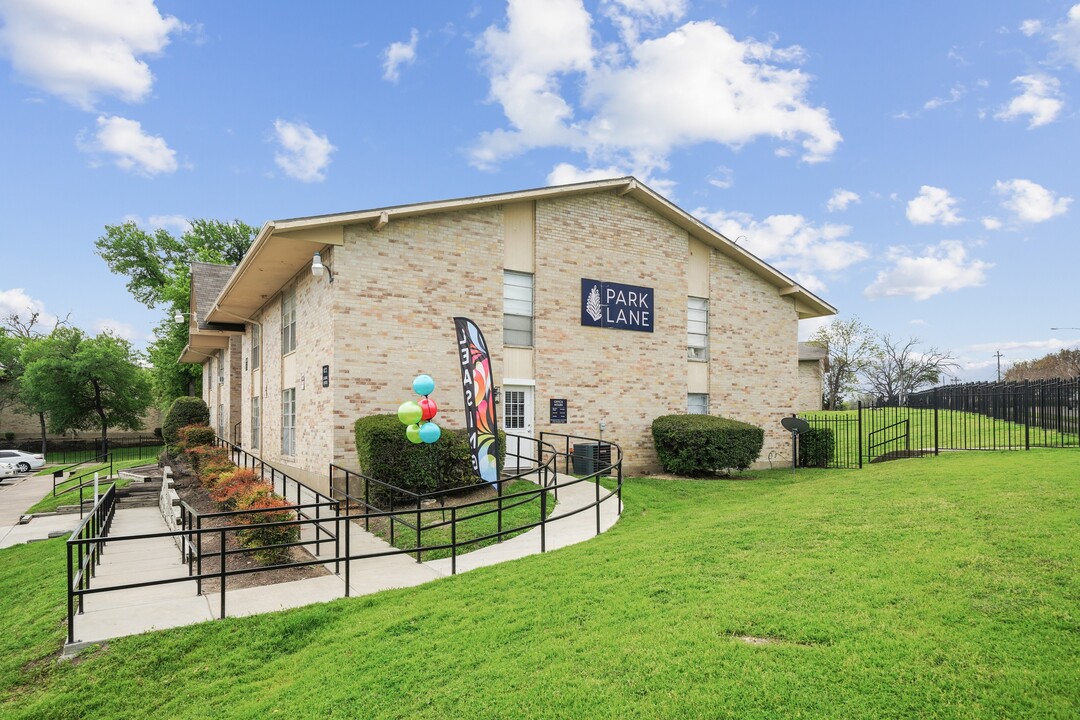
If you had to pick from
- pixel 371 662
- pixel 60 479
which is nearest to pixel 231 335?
pixel 60 479

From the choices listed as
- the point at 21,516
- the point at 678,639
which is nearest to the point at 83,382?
the point at 21,516

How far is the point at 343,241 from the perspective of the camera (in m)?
12.8

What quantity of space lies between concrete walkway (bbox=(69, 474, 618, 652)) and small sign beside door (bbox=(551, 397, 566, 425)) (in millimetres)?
4164

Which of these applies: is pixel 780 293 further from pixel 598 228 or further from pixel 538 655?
pixel 538 655

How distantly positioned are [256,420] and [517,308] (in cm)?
1139

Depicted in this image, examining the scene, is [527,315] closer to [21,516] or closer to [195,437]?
[195,437]

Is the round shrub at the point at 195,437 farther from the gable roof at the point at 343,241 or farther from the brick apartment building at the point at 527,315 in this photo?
the gable roof at the point at 343,241

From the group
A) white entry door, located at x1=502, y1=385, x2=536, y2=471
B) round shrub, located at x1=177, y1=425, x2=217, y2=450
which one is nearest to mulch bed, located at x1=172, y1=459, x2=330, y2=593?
white entry door, located at x1=502, y1=385, x2=536, y2=471

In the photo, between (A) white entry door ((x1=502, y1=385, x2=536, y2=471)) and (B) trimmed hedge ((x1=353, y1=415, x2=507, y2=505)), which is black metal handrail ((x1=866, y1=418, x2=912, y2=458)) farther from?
(B) trimmed hedge ((x1=353, y1=415, x2=507, y2=505))

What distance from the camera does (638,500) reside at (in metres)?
12.2

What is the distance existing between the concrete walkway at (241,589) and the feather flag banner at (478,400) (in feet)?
4.98

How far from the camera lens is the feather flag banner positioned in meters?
10.8

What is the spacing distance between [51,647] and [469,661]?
165 inches

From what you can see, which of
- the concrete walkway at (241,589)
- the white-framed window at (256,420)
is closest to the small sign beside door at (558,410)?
the concrete walkway at (241,589)
